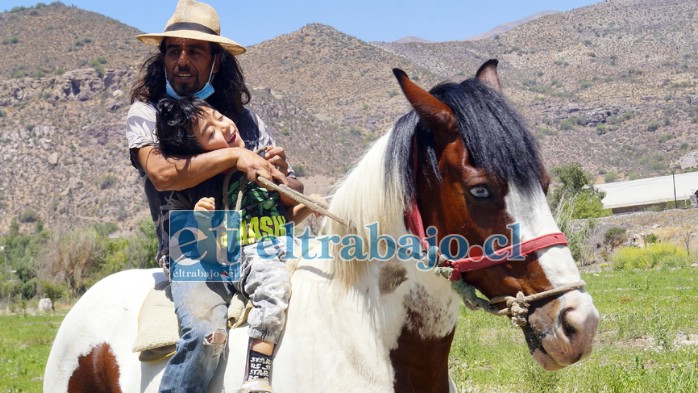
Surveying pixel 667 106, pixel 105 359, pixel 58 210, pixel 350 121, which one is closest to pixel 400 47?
pixel 350 121

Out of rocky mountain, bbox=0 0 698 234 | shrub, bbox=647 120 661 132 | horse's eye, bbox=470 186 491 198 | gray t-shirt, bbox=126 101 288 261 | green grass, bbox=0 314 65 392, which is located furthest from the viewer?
shrub, bbox=647 120 661 132

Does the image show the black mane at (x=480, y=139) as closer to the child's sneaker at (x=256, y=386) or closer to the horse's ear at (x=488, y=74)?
the horse's ear at (x=488, y=74)

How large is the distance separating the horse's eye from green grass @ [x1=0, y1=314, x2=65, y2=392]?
32.9ft

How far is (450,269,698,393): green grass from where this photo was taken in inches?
233

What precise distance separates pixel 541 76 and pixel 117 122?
69200 millimetres

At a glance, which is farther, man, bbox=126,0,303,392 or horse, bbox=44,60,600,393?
man, bbox=126,0,303,392

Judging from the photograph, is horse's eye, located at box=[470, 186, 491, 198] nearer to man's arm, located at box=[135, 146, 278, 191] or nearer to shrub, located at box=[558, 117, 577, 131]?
man's arm, located at box=[135, 146, 278, 191]

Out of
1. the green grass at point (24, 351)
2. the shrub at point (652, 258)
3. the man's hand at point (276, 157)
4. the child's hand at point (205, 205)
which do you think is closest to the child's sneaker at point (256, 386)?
the child's hand at point (205, 205)

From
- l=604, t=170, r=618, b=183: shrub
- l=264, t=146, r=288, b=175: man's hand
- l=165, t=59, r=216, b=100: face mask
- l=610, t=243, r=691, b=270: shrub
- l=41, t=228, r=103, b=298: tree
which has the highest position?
l=604, t=170, r=618, b=183: shrub

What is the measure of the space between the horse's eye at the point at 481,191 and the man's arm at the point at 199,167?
3.03 feet

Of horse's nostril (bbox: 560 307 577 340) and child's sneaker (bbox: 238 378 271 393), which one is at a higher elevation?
horse's nostril (bbox: 560 307 577 340)

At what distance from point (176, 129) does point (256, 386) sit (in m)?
1.18

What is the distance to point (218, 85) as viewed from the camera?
3.61 m

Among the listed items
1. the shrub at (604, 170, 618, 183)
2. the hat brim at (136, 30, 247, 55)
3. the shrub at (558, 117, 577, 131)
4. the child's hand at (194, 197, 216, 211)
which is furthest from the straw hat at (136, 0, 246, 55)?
the shrub at (558, 117, 577, 131)
